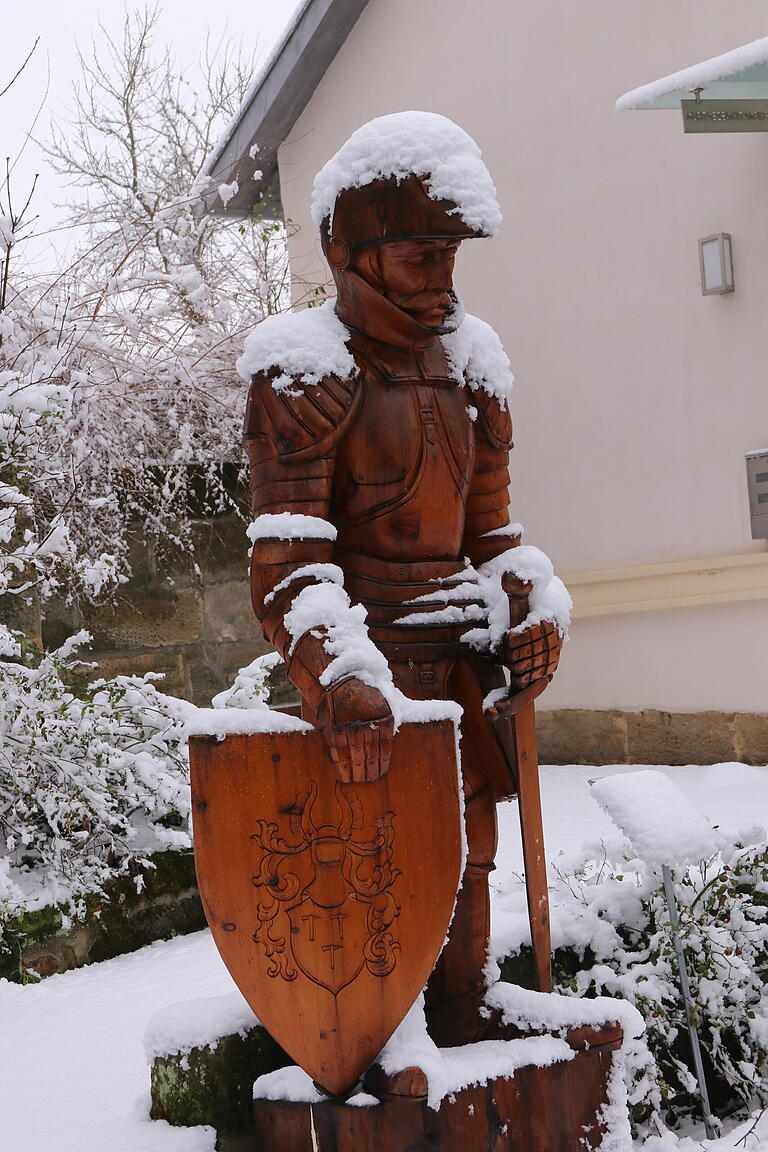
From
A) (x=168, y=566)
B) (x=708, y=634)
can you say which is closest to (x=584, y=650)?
(x=708, y=634)

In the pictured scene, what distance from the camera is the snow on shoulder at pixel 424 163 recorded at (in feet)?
6.23

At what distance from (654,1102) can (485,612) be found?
1.15 meters

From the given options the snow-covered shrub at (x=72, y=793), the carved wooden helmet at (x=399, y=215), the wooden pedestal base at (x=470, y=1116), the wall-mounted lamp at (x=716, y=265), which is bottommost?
the wooden pedestal base at (x=470, y=1116)

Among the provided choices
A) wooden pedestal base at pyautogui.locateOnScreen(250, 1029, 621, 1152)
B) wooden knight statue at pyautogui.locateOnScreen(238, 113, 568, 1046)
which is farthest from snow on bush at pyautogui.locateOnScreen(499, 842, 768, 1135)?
wooden knight statue at pyautogui.locateOnScreen(238, 113, 568, 1046)

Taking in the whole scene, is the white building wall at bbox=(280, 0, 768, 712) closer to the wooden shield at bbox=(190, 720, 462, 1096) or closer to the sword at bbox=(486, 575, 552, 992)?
the sword at bbox=(486, 575, 552, 992)

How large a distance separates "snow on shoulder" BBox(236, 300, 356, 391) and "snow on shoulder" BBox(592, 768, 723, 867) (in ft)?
3.86

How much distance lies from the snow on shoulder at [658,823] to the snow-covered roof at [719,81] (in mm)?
2824

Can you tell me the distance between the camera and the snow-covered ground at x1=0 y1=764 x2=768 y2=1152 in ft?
6.91

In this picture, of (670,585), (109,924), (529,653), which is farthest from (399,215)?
(670,585)

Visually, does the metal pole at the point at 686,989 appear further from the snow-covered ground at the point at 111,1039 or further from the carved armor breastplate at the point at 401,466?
the carved armor breastplate at the point at 401,466

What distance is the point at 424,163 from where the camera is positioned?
190 centimetres

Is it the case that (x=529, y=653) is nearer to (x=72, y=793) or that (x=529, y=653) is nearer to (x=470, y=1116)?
(x=470, y=1116)

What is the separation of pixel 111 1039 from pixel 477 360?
1732 mm

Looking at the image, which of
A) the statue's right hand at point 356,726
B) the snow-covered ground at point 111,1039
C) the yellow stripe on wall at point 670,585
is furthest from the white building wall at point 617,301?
the statue's right hand at point 356,726
